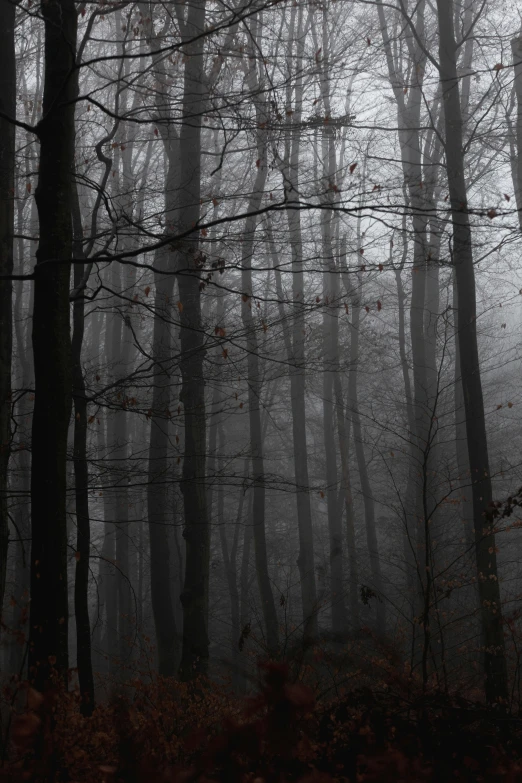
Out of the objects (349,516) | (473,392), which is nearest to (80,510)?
(473,392)

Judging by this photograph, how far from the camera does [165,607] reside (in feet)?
35.0

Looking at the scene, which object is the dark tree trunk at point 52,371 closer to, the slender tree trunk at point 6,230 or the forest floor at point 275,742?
the forest floor at point 275,742

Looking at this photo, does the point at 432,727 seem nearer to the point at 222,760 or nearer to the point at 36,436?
the point at 222,760

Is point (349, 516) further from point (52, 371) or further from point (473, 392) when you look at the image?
point (52, 371)

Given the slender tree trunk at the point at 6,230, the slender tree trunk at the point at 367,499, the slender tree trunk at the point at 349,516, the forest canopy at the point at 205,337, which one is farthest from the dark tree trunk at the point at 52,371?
the slender tree trunk at the point at 349,516

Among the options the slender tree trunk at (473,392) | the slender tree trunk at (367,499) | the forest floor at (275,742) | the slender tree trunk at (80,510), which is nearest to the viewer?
the forest floor at (275,742)

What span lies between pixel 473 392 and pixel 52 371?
19.6 feet

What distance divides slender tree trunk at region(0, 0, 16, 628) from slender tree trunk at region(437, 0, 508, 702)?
14.7ft

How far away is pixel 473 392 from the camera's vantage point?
29.1 feet

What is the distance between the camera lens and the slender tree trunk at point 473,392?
768cm

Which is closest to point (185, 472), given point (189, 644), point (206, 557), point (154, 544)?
point (206, 557)

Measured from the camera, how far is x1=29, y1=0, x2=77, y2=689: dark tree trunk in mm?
4445

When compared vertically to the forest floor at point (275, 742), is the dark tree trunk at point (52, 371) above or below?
above

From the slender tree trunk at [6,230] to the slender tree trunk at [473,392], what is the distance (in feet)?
14.7
